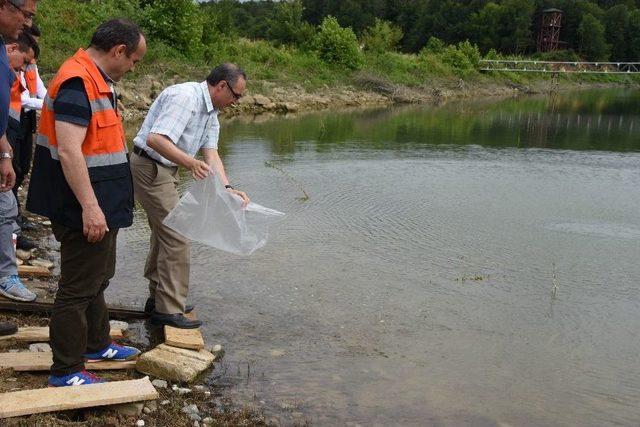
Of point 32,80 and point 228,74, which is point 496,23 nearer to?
point 32,80

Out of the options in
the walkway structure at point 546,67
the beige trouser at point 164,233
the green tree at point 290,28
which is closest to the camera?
the beige trouser at point 164,233

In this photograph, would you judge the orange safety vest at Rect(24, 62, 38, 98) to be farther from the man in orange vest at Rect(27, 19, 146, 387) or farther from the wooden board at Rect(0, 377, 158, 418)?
the wooden board at Rect(0, 377, 158, 418)

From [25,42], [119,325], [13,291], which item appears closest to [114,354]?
[119,325]

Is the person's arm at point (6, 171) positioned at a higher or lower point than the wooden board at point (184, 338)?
higher

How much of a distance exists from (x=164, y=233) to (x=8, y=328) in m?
1.12

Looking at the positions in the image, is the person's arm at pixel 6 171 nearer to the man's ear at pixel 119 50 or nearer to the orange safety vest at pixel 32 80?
the man's ear at pixel 119 50

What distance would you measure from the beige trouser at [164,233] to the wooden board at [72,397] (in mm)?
1178

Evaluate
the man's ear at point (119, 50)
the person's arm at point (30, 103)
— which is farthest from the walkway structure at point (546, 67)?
the man's ear at point (119, 50)

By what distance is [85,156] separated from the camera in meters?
3.20

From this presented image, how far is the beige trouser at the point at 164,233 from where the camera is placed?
443 centimetres

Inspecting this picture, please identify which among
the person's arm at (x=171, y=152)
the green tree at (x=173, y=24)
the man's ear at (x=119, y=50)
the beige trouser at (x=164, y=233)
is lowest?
the beige trouser at (x=164, y=233)

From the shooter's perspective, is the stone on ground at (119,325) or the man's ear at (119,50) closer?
the man's ear at (119,50)

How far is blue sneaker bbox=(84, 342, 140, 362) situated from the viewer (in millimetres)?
3842

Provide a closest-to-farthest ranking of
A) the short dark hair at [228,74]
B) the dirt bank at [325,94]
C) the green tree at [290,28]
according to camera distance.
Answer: the short dark hair at [228,74], the dirt bank at [325,94], the green tree at [290,28]
